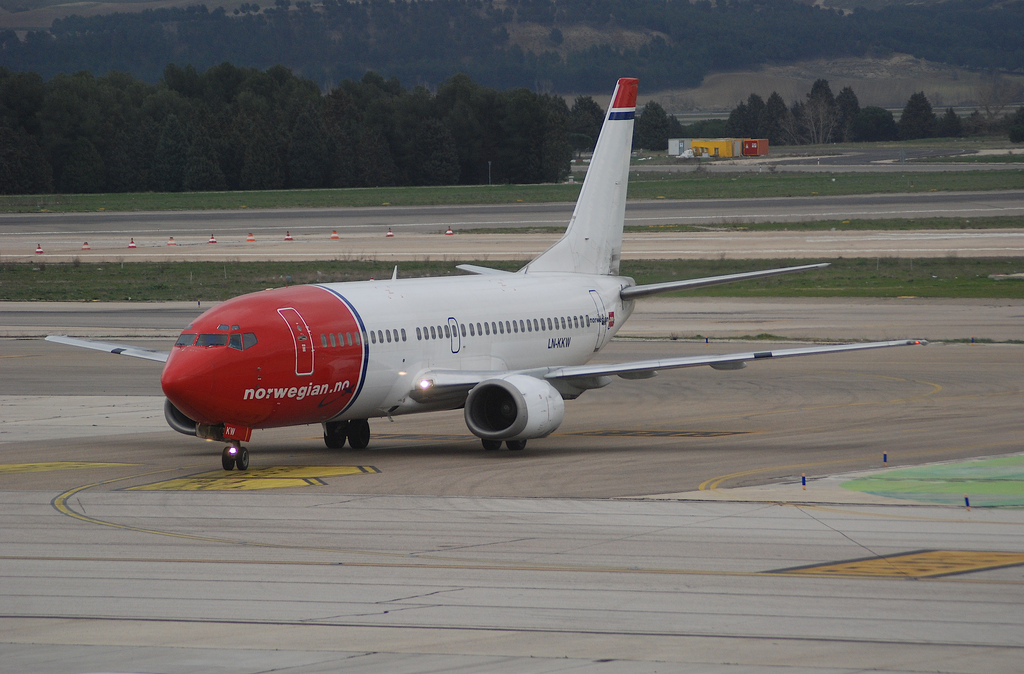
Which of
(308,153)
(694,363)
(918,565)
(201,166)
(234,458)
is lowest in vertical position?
(234,458)

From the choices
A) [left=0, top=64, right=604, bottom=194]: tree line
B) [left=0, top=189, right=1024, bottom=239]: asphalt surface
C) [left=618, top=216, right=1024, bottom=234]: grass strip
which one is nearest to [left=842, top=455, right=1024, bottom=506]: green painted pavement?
[left=618, top=216, right=1024, bottom=234]: grass strip

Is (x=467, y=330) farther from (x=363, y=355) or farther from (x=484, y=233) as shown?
(x=484, y=233)

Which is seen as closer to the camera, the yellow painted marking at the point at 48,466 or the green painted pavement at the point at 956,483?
the green painted pavement at the point at 956,483

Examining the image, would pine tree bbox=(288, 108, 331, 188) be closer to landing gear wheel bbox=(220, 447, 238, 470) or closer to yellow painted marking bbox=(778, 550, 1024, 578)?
landing gear wheel bbox=(220, 447, 238, 470)

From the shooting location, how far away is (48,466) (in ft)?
93.7

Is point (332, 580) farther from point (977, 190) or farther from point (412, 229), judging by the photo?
point (977, 190)

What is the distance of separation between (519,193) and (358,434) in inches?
4272

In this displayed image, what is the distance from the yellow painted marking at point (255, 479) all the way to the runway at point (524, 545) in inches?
4.7

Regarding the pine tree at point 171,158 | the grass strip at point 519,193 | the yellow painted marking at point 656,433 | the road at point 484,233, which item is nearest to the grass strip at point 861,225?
the road at point 484,233

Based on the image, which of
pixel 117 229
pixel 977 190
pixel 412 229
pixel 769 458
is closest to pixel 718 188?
pixel 977 190

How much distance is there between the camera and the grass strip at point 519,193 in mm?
127375

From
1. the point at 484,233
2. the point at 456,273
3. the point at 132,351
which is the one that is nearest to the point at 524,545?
the point at 132,351

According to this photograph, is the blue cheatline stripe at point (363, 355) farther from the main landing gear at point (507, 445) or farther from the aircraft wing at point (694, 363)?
the aircraft wing at point (694, 363)

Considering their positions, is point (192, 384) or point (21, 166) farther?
point (21, 166)
